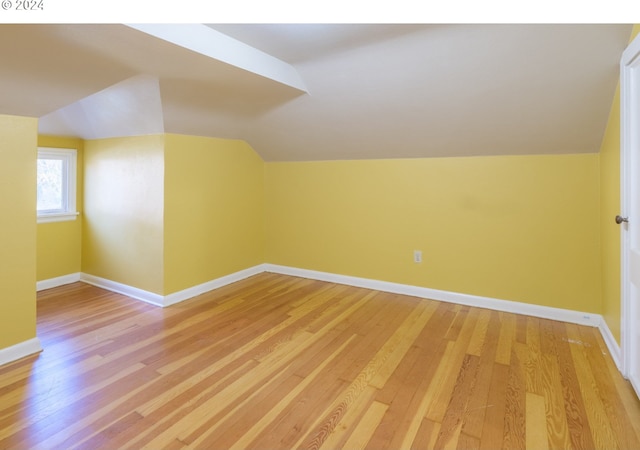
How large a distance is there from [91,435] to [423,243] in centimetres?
289

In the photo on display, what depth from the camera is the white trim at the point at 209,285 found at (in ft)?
10.6

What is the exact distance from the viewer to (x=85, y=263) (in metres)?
3.86

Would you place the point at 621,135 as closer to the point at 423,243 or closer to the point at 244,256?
the point at 423,243

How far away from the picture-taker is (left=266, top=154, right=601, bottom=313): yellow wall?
2822 mm

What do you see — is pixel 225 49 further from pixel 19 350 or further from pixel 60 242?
pixel 60 242

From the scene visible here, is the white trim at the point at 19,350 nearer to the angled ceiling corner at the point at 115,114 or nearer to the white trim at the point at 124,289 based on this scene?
the white trim at the point at 124,289

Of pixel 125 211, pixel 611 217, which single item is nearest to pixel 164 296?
pixel 125 211

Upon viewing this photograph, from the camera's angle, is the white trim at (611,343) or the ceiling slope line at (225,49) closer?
the ceiling slope line at (225,49)

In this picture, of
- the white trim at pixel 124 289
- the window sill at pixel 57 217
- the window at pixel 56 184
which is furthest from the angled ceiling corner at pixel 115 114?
the white trim at pixel 124 289

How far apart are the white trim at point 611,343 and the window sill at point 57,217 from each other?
484 cm

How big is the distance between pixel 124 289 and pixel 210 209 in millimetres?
1149

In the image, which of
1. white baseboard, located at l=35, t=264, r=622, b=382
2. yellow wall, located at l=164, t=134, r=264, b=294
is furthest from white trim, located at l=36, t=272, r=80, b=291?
yellow wall, located at l=164, t=134, r=264, b=294

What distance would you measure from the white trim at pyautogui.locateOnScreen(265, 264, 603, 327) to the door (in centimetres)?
86
